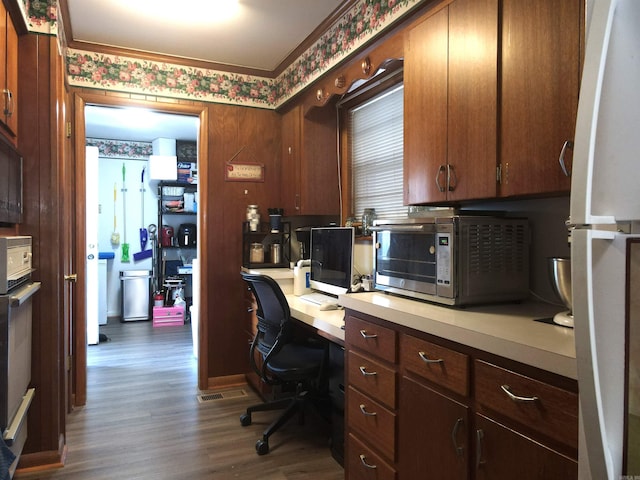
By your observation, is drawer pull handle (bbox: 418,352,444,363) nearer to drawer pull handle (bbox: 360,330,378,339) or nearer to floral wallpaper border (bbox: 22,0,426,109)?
drawer pull handle (bbox: 360,330,378,339)

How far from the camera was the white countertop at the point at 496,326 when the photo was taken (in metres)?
1.07

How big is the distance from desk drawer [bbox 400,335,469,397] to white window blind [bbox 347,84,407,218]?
1.30 m

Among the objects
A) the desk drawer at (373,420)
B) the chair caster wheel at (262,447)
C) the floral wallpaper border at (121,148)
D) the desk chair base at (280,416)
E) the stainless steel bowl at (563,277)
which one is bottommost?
the chair caster wheel at (262,447)

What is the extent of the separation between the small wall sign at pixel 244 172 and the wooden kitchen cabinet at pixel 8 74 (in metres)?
1.61

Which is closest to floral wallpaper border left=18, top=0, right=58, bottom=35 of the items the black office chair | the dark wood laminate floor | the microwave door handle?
the black office chair

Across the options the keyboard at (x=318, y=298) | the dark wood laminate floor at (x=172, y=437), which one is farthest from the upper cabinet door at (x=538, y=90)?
the dark wood laminate floor at (x=172, y=437)

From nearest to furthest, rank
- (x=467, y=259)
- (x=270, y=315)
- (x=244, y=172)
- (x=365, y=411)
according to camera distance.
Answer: (x=467, y=259) → (x=365, y=411) → (x=270, y=315) → (x=244, y=172)

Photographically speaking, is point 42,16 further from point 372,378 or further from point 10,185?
point 372,378

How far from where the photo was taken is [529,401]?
1107 millimetres

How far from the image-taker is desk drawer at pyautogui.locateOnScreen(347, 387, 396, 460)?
1.69 m

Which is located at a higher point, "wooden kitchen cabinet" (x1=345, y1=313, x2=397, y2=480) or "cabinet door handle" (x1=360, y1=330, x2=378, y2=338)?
"cabinet door handle" (x1=360, y1=330, x2=378, y2=338)

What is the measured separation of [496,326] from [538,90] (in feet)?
2.48

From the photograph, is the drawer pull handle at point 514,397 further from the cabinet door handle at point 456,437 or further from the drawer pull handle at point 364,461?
the drawer pull handle at point 364,461

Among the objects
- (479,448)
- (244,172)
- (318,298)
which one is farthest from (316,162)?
(479,448)
